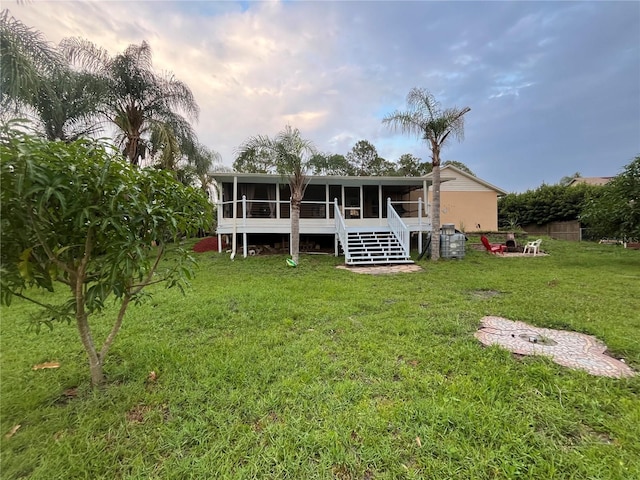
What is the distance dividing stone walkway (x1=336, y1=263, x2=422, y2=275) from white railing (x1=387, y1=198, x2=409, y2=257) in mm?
873

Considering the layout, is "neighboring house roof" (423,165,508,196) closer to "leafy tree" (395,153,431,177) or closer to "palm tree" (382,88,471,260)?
"palm tree" (382,88,471,260)

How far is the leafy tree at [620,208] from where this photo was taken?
8.71 m

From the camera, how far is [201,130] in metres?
13.3

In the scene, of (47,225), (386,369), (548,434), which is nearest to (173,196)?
(47,225)

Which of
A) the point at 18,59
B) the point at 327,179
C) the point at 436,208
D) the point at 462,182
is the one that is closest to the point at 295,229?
the point at 327,179

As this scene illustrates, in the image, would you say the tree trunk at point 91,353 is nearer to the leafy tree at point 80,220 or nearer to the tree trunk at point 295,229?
the leafy tree at point 80,220

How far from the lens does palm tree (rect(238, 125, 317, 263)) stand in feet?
28.9

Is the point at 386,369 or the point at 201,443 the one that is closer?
the point at 201,443

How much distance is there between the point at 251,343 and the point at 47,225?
211cm

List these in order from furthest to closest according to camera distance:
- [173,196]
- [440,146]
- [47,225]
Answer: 1. [440,146]
2. [173,196]
3. [47,225]

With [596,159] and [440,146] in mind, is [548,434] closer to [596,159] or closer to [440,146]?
[440,146]

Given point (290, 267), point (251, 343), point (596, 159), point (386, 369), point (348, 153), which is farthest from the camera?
point (348, 153)

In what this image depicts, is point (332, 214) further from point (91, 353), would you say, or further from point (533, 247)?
point (91, 353)

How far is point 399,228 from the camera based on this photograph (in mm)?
10375
